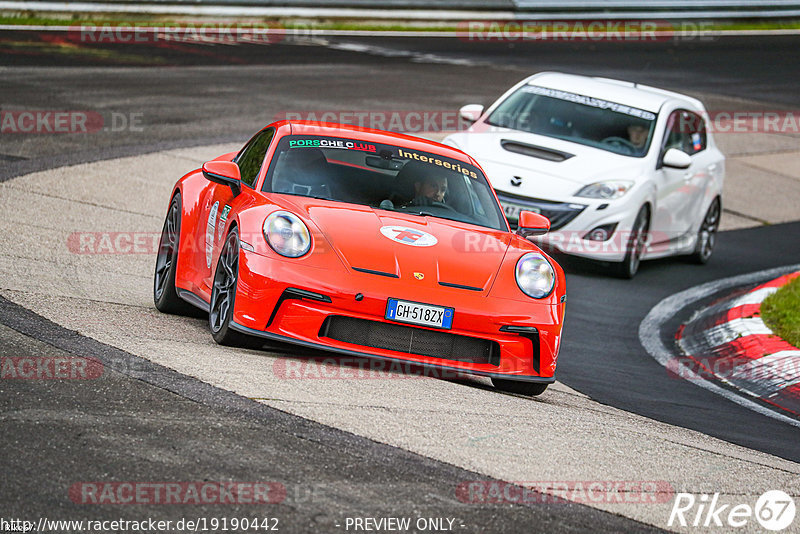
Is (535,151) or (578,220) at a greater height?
(535,151)

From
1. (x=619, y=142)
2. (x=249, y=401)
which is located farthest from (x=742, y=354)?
(x=249, y=401)

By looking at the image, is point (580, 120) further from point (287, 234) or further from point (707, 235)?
point (287, 234)

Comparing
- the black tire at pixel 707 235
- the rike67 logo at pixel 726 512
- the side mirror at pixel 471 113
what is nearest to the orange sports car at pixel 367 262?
the rike67 logo at pixel 726 512

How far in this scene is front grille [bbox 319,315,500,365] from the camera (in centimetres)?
676

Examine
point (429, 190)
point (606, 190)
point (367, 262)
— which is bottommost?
point (606, 190)

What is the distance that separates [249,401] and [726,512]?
7.03 ft

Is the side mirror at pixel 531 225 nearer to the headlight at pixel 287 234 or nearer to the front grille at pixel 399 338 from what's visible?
the front grille at pixel 399 338

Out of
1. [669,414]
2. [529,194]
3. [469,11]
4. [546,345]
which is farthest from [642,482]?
[469,11]

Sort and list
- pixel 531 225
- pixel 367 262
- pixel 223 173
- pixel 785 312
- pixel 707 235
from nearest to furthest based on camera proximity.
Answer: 1. pixel 367 262
2. pixel 223 173
3. pixel 531 225
4. pixel 785 312
5. pixel 707 235

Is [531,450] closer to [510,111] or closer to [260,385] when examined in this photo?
[260,385]

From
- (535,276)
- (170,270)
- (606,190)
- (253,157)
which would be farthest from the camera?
(606,190)

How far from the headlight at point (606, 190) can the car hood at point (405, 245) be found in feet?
14.6

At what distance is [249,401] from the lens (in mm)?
5680

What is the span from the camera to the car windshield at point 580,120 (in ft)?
42.3
